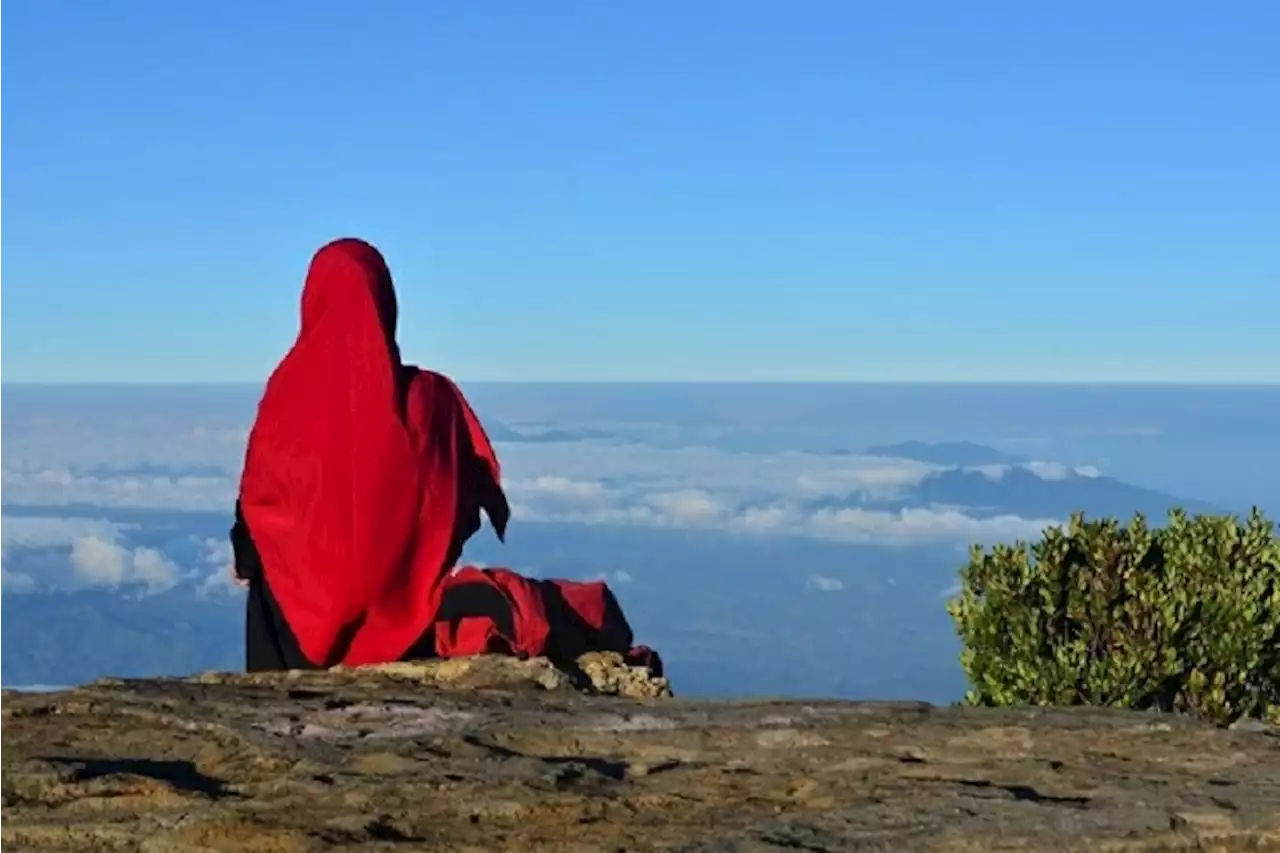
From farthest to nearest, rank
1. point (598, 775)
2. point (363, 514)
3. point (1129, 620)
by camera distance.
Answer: point (1129, 620), point (363, 514), point (598, 775)

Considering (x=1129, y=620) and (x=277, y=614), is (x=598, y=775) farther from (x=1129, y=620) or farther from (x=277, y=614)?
(x=1129, y=620)

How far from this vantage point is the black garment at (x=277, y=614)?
359 inches

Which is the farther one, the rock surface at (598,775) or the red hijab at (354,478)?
the red hijab at (354,478)

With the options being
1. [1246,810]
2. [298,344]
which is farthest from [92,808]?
[298,344]

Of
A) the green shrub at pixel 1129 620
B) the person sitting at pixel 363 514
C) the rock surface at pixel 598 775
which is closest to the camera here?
the rock surface at pixel 598 775

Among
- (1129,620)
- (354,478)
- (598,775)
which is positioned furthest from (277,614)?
(1129,620)

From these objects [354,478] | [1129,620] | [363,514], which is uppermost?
[354,478]

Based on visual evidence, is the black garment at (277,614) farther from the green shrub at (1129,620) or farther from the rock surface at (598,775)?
the green shrub at (1129,620)

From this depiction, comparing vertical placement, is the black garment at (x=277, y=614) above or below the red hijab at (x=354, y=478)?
below

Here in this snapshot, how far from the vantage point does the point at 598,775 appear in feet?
16.8

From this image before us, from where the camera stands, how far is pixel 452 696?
6.61 metres

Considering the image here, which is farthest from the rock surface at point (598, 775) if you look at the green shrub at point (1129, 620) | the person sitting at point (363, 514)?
the green shrub at point (1129, 620)

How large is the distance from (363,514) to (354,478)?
198 mm

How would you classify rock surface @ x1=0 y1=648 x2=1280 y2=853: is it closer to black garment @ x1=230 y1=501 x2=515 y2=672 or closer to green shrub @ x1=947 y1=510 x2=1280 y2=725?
black garment @ x1=230 y1=501 x2=515 y2=672
